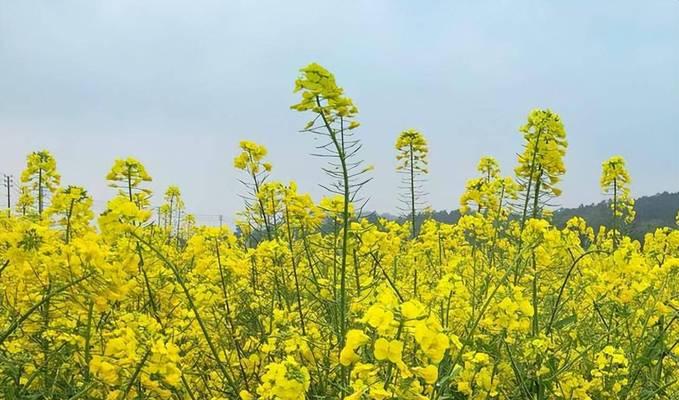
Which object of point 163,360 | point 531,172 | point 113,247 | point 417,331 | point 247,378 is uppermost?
point 531,172

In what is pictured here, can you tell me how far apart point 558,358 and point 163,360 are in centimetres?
167

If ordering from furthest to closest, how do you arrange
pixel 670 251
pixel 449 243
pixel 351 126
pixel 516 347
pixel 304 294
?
pixel 670 251, pixel 449 243, pixel 304 294, pixel 516 347, pixel 351 126

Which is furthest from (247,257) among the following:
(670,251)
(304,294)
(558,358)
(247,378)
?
(670,251)

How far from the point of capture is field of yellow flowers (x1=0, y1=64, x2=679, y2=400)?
1785mm

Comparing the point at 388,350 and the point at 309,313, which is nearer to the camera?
the point at 388,350

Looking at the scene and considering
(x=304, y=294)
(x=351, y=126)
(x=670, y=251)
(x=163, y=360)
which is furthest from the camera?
(x=670, y=251)

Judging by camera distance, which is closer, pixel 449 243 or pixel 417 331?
pixel 417 331

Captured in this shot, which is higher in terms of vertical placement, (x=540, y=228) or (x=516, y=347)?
(x=540, y=228)

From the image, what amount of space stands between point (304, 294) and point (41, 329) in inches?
62.2

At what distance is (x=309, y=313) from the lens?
10.3 feet

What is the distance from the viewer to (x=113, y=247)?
2.04 meters

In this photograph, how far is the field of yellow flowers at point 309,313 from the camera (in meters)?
1.79

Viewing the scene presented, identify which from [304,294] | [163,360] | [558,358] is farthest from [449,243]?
[163,360]

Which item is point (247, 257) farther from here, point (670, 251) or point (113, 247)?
point (670, 251)
